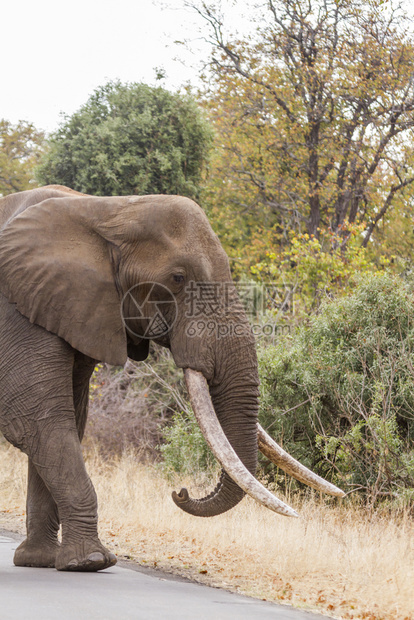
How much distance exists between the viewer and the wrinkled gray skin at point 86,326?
6.88m

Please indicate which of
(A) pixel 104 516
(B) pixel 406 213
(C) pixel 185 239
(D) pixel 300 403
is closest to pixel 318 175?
(B) pixel 406 213

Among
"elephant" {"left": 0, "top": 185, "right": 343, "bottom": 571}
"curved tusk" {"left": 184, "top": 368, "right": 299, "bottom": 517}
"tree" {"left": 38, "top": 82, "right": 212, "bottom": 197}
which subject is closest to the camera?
"curved tusk" {"left": 184, "top": 368, "right": 299, "bottom": 517}

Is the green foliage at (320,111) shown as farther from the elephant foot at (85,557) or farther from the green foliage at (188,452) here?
the elephant foot at (85,557)

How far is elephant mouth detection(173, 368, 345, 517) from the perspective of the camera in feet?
20.7

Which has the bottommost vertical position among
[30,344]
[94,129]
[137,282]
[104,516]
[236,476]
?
[104,516]

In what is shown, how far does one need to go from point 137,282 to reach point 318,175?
1559 centimetres

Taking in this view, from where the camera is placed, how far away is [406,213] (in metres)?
24.0

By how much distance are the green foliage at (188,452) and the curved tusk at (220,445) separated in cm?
541

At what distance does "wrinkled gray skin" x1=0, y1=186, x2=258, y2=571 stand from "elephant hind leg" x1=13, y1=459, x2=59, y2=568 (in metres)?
0.69

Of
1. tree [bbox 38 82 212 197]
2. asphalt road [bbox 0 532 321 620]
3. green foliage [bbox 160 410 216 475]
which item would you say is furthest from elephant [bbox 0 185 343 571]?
tree [bbox 38 82 212 197]

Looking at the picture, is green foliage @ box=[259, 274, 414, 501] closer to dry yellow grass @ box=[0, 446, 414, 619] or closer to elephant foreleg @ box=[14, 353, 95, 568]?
dry yellow grass @ box=[0, 446, 414, 619]

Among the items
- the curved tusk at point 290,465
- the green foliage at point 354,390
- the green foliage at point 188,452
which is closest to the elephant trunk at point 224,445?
the curved tusk at point 290,465

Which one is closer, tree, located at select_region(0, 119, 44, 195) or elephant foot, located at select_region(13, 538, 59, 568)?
elephant foot, located at select_region(13, 538, 59, 568)

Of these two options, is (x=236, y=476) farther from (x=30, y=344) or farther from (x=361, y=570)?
(x=30, y=344)
